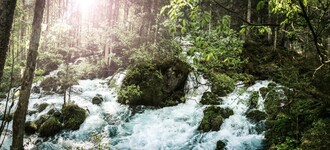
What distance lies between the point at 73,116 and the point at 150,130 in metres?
4.29

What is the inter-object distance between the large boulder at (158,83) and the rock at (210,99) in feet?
4.80

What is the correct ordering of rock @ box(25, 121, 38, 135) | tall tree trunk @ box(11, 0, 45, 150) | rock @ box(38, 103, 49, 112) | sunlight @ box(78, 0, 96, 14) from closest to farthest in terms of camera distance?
tall tree trunk @ box(11, 0, 45, 150)
rock @ box(25, 121, 38, 135)
rock @ box(38, 103, 49, 112)
sunlight @ box(78, 0, 96, 14)

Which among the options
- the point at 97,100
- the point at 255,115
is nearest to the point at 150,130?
the point at 255,115

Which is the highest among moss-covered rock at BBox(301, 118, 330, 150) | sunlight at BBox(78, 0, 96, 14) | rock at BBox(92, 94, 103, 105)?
sunlight at BBox(78, 0, 96, 14)

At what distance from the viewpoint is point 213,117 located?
1355cm

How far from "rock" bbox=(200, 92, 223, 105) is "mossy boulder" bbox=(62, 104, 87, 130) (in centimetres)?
671

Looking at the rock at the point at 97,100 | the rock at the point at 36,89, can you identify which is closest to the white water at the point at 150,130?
the rock at the point at 97,100

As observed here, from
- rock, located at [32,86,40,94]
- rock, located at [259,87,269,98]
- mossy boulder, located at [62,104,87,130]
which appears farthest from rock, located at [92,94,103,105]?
rock, located at [259,87,269,98]

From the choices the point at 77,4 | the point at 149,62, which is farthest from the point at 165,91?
the point at 77,4

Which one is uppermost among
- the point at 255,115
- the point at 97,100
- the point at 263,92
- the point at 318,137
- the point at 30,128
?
the point at 263,92

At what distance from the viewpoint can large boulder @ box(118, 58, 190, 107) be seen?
1680cm

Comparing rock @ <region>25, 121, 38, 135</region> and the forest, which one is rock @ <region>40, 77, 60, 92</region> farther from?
rock @ <region>25, 121, 38, 135</region>

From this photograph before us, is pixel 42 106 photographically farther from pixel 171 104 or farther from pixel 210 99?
pixel 210 99

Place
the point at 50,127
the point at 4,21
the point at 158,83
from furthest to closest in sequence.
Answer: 1. the point at 158,83
2. the point at 50,127
3. the point at 4,21
